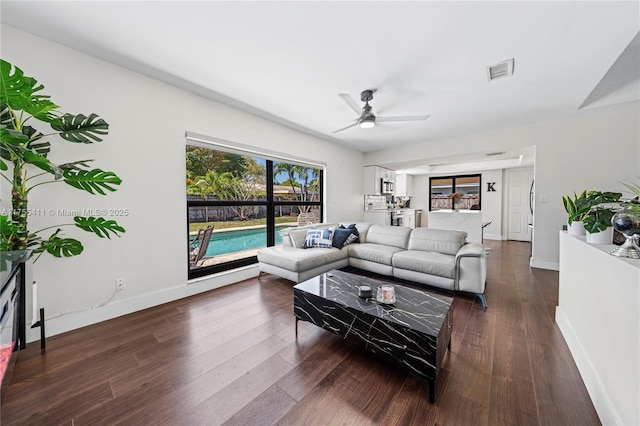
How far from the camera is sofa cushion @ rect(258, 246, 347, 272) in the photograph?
120 inches

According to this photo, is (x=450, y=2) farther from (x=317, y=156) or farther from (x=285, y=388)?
(x=317, y=156)

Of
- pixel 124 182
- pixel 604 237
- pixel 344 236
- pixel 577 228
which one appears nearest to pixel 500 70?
pixel 577 228

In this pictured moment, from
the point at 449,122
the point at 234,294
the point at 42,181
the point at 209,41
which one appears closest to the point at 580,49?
the point at 449,122

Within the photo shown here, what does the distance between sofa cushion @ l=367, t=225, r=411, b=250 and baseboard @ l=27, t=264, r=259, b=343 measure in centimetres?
211

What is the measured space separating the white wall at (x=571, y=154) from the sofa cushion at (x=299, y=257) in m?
3.43

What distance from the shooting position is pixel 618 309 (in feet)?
3.78

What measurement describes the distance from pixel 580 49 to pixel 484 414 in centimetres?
294

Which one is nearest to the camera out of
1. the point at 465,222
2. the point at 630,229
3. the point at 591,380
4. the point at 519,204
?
the point at 630,229

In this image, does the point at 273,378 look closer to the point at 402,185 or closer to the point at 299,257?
the point at 299,257

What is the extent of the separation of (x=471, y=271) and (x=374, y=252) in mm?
1222

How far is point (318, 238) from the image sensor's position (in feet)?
12.3

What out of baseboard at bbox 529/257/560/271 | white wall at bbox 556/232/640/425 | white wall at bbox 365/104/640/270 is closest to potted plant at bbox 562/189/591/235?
white wall at bbox 556/232/640/425

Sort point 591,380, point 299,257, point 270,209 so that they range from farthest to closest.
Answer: point 270,209 < point 299,257 < point 591,380

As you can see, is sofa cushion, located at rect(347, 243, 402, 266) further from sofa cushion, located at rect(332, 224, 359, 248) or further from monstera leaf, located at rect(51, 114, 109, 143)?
monstera leaf, located at rect(51, 114, 109, 143)
